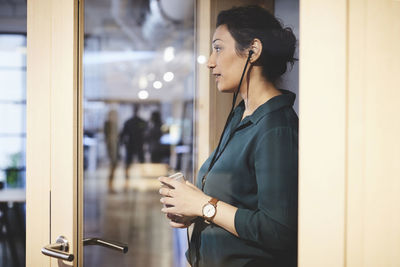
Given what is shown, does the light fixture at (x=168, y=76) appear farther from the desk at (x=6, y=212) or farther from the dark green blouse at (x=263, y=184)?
the desk at (x=6, y=212)

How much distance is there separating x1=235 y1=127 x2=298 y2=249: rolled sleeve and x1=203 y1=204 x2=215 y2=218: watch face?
14 centimetres

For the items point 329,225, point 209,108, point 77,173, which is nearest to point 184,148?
point 209,108

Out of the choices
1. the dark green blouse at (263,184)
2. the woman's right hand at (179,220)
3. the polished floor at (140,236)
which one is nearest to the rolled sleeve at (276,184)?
the dark green blouse at (263,184)

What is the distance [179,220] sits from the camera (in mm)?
1255

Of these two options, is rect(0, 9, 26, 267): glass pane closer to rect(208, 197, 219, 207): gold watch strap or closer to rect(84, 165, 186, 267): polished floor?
rect(84, 165, 186, 267): polished floor

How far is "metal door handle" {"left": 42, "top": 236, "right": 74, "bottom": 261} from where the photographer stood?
1.29 meters

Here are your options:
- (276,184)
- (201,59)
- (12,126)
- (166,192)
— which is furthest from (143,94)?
(12,126)

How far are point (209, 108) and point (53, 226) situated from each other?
78 cm

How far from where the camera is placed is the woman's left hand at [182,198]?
1.19 m

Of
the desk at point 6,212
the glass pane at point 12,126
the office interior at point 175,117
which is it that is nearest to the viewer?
the office interior at point 175,117

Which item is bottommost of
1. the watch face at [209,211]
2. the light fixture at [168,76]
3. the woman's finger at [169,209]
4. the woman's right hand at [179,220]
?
the woman's right hand at [179,220]

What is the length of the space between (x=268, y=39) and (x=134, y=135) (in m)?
0.63

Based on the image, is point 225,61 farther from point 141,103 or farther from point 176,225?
point 176,225

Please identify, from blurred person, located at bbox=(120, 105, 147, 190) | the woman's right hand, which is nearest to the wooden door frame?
blurred person, located at bbox=(120, 105, 147, 190)
